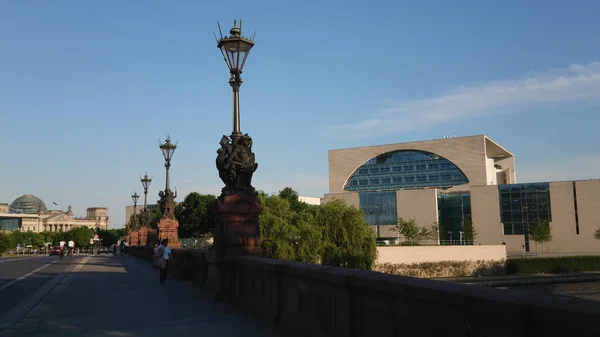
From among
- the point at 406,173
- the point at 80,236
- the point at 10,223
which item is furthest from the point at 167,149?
the point at 10,223

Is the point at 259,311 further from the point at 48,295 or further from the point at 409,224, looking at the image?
the point at 409,224

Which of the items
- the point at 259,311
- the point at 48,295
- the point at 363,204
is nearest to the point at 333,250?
the point at 48,295

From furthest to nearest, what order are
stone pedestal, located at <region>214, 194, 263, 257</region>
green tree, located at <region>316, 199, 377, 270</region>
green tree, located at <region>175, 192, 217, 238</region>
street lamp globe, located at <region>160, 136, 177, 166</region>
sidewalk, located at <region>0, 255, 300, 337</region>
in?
green tree, located at <region>175, 192, 217, 238</region>, green tree, located at <region>316, 199, 377, 270</region>, street lamp globe, located at <region>160, 136, 177, 166</region>, stone pedestal, located at <region>214, 194, 263, 257</region>, sidewalk, located at <region>0, 255, 300, 337</region>

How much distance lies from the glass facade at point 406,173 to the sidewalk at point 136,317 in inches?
3961

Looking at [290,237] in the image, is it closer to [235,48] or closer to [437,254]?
[437,254]

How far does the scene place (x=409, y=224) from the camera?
85.0m

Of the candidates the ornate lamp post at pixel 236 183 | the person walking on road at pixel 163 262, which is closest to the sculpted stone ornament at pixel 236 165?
the ornate lamp post at pixel 236 183

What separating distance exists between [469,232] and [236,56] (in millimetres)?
81015

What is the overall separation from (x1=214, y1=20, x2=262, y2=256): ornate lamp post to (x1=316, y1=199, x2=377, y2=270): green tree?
121 feet

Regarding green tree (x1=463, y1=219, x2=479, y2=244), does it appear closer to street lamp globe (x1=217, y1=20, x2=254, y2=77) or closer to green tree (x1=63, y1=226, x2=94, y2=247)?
street lamp globe (x1=217, y1=20, x2=254, y2=77)

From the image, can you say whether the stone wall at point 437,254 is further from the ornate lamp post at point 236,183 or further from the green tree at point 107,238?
the green tree at point 107,238

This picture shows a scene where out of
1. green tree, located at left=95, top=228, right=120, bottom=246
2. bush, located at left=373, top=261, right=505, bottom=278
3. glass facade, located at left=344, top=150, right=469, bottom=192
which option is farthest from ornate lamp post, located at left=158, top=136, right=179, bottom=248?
green tree, located at left=95, top=228, right=120, bottom=246

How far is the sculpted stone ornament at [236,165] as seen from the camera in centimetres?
1225

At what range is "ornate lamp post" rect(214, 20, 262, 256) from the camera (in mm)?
11906
